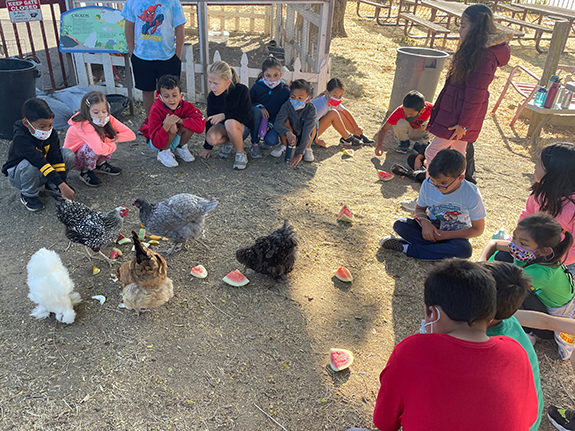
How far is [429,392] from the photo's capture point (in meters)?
1.89

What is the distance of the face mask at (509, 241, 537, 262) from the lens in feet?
11.2

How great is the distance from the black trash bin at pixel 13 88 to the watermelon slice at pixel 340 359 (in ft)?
20.8

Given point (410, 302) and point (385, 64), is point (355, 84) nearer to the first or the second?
point (385, 64)

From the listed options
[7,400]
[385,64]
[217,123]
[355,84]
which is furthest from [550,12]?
[7,400]

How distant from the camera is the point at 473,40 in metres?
4.68

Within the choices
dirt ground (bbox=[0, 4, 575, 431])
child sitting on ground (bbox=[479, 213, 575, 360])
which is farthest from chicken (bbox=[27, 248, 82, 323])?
child sitting on ground (bbox=[479, 213, 575, 360])

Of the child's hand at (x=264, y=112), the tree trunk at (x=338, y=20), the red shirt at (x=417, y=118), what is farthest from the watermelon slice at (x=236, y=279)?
the tree trunk at (x=338, y=20)

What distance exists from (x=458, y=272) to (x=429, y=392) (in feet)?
2.00

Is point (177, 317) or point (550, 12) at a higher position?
point (550, 12)

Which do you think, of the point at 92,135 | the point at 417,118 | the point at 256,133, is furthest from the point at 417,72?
the point at 92,135

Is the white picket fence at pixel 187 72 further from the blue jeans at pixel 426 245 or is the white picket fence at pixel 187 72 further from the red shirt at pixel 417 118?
the blue jeans at pixel 426 245

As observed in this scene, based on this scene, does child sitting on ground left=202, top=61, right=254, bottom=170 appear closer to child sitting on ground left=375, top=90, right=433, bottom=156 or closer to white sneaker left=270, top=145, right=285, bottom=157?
white sneaker left=270, top=145, right=285, bottom=157

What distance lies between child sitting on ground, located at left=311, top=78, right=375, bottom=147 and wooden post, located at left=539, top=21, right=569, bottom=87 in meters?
4.43

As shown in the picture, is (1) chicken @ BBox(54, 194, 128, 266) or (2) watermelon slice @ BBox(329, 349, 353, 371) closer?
(2) watermelon slice @ BBox(329, 349, 353, 371)
